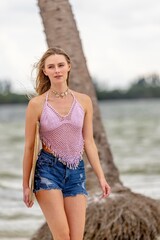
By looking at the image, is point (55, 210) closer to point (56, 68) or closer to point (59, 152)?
point (59, 152)

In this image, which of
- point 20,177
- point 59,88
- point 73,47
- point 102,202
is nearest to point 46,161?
point 59,88

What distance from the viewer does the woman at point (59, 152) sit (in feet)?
20.4

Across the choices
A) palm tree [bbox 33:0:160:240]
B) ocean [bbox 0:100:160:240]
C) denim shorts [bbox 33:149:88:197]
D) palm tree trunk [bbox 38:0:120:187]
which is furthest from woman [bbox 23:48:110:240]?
ocean [bbox 0:100:160:240]

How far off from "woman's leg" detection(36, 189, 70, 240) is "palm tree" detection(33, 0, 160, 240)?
9.35ft

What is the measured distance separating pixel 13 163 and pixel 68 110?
18.3 meters

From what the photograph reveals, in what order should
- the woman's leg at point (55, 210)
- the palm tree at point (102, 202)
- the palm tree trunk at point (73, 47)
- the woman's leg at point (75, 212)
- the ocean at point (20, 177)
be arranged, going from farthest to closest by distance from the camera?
1. the ocean at point (20, 177)
2. the palm tree trunk at point (73, 47)
3. the palm tree at point (102, 202)
4. the woman's leg at point (75, 212)
5. the woman's leg at point (55, 210)

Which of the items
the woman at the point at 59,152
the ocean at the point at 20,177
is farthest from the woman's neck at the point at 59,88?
the ocean at the point at 20,177

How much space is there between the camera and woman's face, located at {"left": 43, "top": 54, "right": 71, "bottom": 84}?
6301mm

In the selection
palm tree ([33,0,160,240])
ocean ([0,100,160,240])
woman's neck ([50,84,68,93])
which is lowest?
ocean ([0,100,160,240])

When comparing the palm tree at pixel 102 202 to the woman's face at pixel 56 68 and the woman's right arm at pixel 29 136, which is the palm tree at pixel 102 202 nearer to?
the woman's right arm at pixel 29 136

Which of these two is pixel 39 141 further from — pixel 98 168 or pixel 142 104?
pixel 142 104

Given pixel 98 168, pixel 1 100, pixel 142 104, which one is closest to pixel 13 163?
pixel 98 168

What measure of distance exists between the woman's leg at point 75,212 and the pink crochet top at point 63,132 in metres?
0.22

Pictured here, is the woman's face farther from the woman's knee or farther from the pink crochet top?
the woman's knee
